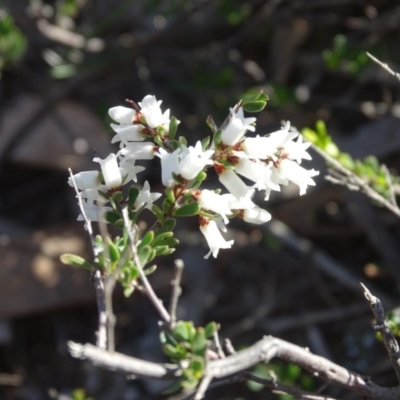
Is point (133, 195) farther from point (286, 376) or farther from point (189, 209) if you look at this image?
point (286, 376)

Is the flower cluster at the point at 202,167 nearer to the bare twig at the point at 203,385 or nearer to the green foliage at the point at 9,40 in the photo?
the bare twig at the point at 203,385

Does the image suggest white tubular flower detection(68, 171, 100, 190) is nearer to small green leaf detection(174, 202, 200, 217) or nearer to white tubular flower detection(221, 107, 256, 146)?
small green leaf detection(174, 202, 200, 217)

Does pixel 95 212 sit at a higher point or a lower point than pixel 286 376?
higher

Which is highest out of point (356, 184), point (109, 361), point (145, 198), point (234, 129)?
point (234, 129)

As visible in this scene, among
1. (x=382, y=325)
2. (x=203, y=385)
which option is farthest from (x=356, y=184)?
(x=203, y=385)

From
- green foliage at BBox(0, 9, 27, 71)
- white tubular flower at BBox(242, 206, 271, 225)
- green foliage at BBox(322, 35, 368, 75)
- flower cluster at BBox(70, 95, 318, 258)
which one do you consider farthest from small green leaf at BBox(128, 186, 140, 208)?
green foliage at BBox(0, 9, 27, 71)

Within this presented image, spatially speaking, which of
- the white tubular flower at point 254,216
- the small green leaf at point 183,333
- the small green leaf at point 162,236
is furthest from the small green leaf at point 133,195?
the small green leaf at point 183,333
